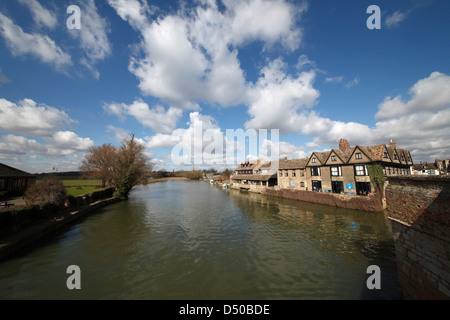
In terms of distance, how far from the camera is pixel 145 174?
38.2 meters

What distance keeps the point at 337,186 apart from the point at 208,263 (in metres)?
28.8

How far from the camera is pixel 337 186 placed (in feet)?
97.3

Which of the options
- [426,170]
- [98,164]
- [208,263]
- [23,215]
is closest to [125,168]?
[98,164]

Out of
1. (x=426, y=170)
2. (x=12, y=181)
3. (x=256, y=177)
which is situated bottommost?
(x=12, y=181)

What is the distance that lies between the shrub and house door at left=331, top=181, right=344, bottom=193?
126 feet

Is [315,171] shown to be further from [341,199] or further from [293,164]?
[341,199]

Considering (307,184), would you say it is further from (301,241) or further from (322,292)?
(322,292)

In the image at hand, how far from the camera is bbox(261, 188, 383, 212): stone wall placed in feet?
70.8

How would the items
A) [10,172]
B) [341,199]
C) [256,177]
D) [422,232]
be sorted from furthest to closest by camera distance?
[256,177] < [10,172] < [341,199] < [422,232]

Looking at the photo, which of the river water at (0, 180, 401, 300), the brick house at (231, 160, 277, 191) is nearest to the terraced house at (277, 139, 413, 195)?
the brick house at (231, 160, 277, 191)

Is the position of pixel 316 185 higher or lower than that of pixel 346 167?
lower

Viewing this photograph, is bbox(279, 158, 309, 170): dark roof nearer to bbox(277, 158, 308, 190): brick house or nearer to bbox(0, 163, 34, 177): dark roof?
bbox(277, 158, 308, 190): brick house

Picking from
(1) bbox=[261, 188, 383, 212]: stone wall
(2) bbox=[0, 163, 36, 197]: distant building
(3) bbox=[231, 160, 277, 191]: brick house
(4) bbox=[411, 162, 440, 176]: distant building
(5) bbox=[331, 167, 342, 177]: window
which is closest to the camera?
(4) bbox=[411, 162, 440, 176]: distant building

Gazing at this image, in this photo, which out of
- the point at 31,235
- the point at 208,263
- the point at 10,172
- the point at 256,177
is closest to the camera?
the point at 208,263
